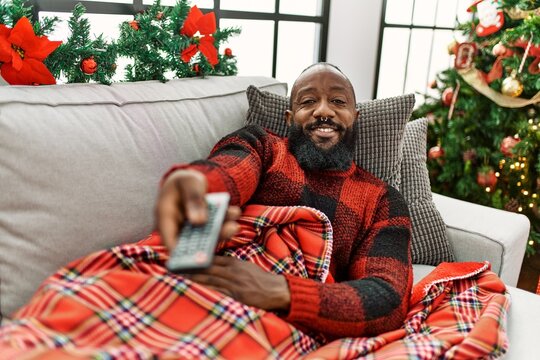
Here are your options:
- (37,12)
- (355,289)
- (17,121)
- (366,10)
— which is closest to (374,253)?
(355,289)

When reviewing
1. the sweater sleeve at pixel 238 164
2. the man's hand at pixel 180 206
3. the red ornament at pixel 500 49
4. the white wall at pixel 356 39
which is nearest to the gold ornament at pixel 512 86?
the red ornament at pixel 500 49

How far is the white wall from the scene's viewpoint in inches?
101

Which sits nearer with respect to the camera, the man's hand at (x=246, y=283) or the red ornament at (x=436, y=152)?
the man's hand at (x=246, y=283)

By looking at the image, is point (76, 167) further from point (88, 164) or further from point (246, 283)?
point (246, 283)

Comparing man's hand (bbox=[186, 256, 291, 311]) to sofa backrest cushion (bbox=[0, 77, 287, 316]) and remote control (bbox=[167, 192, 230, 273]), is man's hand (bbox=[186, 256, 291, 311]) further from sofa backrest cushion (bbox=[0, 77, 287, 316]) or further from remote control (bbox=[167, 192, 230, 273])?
remote control (bbox=[167, 192, 230, 273])

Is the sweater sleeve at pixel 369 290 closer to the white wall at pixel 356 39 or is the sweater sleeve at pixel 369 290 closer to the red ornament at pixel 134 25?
the red ornament at pixel 134 25

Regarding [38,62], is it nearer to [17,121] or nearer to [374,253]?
[17,121]

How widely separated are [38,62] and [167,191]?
0.80m

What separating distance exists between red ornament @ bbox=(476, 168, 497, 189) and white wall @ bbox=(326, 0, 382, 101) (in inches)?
29.0

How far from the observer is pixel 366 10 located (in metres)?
2.67

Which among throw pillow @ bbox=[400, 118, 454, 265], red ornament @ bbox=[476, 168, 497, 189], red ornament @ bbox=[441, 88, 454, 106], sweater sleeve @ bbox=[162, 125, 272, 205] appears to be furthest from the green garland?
red ornament @ bbox=[476, 168, 497, 189]

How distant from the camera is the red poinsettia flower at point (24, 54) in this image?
1.11 meters

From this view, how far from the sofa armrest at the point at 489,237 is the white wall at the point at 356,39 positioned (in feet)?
4.12

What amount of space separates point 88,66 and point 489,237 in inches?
45.9
